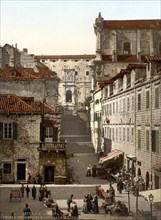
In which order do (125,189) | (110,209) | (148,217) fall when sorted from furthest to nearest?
(125,189) < (110,209) < (148,217)

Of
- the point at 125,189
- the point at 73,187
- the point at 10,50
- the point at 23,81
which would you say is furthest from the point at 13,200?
the point at 10,50

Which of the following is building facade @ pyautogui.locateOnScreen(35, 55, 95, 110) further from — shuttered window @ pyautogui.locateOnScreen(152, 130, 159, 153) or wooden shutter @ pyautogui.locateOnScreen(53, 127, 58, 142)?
shuttered window @ pyautogui.locateOnScreen(152, 130, 159, 153)

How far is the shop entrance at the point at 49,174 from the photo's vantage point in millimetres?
37125

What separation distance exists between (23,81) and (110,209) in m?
30.3

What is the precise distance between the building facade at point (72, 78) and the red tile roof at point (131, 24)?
78.3 feet

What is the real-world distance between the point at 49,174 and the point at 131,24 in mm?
50946

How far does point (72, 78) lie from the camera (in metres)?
116

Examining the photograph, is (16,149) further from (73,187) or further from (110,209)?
(110,209)

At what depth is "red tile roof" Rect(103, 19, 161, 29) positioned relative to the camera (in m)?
81.6

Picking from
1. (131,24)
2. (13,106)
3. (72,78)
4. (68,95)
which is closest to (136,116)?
(13,106)

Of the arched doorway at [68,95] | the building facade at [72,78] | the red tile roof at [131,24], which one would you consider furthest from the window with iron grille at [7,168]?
the arched doorway at [68,95]

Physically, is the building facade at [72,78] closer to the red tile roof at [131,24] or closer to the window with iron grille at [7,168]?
the red tile roof at [131,24]

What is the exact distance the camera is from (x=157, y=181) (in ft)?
95.4

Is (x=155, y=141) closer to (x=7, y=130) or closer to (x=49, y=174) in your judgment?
(x=49, y=174)
